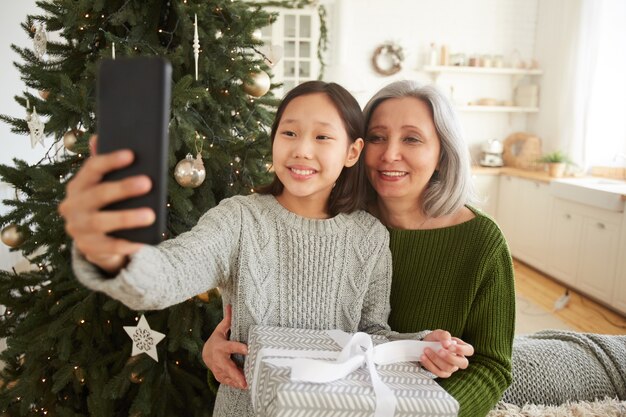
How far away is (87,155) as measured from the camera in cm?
149

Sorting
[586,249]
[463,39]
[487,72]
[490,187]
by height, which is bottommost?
[586,249]

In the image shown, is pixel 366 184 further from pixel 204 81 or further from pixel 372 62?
pixel 372 62

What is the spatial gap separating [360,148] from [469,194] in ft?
1.20

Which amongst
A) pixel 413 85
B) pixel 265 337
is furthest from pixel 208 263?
pixel 413 85

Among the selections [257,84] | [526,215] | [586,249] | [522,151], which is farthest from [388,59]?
[257,84]

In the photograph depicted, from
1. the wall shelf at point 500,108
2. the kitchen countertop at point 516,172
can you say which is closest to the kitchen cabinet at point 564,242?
the kitchen countertop at point 516,172

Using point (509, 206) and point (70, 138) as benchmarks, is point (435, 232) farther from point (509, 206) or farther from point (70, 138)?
point (509, 206)

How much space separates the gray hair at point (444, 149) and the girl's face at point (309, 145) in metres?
0.22

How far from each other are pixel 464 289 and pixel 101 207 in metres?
0.88

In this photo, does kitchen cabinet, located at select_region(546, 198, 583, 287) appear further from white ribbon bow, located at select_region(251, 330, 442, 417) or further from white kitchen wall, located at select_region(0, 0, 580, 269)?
white ribbon bow, located at select_region(251, 330, 442, 417)

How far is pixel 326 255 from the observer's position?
102 centimetres

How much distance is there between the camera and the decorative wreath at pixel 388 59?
18.0ft

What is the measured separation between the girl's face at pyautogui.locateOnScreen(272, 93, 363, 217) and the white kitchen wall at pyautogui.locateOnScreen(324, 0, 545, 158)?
4.46 meters

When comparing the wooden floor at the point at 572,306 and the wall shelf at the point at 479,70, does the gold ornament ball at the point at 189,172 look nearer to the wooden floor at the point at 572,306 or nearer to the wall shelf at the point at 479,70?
the wooden floor at the point at 572,306
